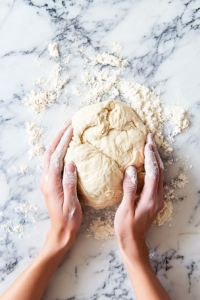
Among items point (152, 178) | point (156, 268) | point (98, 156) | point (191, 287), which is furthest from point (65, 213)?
point (191, 287)

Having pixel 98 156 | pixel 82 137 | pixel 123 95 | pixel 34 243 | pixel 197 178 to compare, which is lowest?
pixel 34 243

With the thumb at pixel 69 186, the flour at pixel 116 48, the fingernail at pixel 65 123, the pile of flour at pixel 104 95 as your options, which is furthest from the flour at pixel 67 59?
the thumb at pixel 69 186

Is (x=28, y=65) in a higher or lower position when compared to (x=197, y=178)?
higher

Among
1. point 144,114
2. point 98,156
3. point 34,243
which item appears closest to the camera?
point 98,156

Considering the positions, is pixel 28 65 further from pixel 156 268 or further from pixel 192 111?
pixel 156 268

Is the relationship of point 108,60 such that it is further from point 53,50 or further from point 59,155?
point 59,155

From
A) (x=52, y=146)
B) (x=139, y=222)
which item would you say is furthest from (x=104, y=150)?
(x=139, y=222)

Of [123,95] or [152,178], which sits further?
[123,95]

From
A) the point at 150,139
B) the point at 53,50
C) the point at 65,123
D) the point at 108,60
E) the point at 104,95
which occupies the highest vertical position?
the point at 53,50
